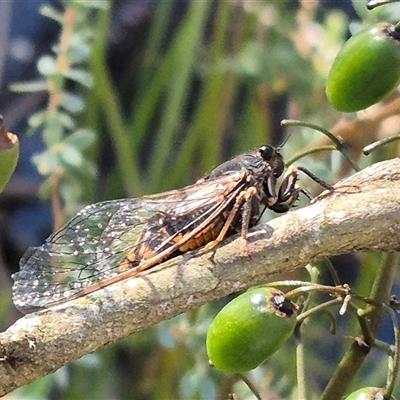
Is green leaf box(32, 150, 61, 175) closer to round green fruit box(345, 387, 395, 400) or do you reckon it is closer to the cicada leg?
the cicada leg

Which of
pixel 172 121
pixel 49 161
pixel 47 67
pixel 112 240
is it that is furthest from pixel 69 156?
pixel 172 121

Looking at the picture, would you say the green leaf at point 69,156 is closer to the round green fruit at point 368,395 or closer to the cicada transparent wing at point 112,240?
the cicada transparent wing at point 112,240

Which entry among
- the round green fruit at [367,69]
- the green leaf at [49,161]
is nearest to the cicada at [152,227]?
the round green fruit at [367,69]

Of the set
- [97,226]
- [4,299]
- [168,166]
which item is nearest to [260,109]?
[168,166]

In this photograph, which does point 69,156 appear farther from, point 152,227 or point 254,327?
point 254,327

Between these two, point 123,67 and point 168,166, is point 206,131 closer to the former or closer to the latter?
point 168,166

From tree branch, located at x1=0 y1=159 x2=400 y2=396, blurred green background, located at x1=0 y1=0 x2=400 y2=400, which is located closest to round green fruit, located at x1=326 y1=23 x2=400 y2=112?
tree branch, located at x1=0 y1=159 x2=400 y2=396

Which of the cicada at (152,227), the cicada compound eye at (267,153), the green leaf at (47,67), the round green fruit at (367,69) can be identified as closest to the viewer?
the round green fruit at (367,69)
